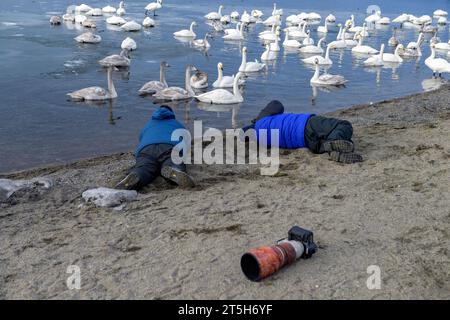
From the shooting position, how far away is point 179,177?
791cm

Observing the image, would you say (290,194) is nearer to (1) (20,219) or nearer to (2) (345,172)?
(2) (345,172)

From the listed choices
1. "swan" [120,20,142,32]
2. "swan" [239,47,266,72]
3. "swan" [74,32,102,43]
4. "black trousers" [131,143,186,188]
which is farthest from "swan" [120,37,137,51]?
"black trousers" [131,143,186,188]

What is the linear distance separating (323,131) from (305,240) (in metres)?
4.11

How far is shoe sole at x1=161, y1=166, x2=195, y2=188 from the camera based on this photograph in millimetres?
7918

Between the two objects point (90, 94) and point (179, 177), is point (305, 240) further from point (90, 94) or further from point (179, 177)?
point (90, 94)

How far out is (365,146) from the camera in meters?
9.98

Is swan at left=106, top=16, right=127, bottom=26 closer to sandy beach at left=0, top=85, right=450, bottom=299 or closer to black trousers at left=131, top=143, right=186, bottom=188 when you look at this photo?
sandy beach at left=0, top=85, right=450, bottom=299

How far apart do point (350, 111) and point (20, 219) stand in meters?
10.0

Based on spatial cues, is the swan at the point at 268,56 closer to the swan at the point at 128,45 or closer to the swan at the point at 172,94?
the swan at the point at 128,45

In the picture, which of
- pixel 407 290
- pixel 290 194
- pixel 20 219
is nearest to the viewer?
pixel 407 290

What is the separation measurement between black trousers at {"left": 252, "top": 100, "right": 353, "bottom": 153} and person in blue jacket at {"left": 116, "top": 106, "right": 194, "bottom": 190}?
2.14 m

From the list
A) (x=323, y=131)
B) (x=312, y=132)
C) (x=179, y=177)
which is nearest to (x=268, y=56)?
(x=312, y=132)
